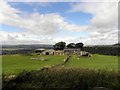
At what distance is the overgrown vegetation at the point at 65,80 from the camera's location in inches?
560

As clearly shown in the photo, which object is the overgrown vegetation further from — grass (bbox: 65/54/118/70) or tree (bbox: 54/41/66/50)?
tree (bbox: 54/41/66/50)

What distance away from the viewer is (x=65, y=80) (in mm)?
15039

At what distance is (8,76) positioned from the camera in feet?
48.9

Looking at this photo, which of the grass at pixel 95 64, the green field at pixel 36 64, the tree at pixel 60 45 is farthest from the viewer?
the tree at pixel 60 45

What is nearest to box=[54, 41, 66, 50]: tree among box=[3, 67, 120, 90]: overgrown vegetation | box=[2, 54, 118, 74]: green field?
box=[2, 54, 118, 74]: green field

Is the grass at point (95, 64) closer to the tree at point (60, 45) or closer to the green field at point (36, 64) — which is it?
the green field at point (36, 64)

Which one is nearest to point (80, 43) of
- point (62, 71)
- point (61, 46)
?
point (61, 46)

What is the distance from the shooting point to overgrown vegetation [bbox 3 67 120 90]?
46.6 ft

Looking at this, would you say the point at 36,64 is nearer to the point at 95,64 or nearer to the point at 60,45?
the point at 95,64

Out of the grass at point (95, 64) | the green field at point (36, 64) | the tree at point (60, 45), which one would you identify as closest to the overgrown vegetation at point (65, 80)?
the green field at point (36, 64)

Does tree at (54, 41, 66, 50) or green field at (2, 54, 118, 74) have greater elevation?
tree at (54, 41, 66, 50)

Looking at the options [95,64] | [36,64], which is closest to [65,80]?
[36,64]

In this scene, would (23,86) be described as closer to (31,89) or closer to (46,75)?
(31,89)

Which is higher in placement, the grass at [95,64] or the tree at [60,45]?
the tree at [60,45]
